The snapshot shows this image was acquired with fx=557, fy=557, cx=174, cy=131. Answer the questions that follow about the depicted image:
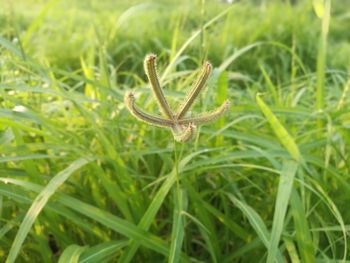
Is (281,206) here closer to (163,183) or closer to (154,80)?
(163,183)

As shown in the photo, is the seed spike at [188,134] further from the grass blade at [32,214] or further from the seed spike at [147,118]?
the grass blade at [32,214]

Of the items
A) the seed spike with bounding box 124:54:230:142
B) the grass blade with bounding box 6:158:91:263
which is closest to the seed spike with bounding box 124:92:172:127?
the seed spike with bounding box 124:54:230:142

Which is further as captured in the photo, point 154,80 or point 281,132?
point 281,132

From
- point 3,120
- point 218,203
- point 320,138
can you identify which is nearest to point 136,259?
point 218,203

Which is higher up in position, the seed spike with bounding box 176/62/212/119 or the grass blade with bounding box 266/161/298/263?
the seed spike with bounding box 176/62/212/119

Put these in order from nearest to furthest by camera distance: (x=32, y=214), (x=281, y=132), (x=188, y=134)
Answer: (x=188, y=134)
(x=32, y=214)
(x=281, y=132)

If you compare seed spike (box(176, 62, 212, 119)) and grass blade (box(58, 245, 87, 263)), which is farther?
grass blade (box(58, 245, 87, 263))

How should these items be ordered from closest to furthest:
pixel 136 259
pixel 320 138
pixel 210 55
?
pixel 136 259
pixel 320 138
pixel 210 55

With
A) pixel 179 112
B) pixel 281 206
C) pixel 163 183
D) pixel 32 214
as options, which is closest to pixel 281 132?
pixel 281 206

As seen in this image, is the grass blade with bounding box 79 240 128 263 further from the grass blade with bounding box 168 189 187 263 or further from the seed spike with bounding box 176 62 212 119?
the seed spike with bounding box 176 62 212 119

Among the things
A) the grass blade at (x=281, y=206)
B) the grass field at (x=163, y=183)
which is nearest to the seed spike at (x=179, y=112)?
the grass field at (x=163, y=183)

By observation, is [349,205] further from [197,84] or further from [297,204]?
[197,84]
